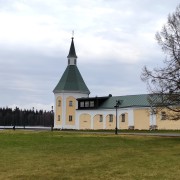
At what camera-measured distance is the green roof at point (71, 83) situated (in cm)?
7969

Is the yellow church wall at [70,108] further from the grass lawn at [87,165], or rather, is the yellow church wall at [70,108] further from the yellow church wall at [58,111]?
the grass lawn at [87,165]

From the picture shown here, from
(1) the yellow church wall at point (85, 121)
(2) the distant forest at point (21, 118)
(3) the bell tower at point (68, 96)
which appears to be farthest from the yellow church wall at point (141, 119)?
(2) the distant forest at point (21, 118)

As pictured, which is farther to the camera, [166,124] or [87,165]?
[166,124]

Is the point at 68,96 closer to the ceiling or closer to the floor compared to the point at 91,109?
closer to the ceiling

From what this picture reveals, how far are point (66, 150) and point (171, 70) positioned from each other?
13203 millimetres

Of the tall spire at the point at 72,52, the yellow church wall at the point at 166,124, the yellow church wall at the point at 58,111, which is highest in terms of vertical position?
the tall spire at the point at 72,52

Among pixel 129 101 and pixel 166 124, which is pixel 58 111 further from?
pixel 166 124

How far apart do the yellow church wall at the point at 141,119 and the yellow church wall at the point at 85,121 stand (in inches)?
467

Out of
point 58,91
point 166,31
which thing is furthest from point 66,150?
point 58,91

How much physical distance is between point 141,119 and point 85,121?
14.3 metres

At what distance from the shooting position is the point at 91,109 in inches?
2913

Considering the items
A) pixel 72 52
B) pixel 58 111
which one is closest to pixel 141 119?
pixel 58 111

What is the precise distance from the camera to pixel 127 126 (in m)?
65.9

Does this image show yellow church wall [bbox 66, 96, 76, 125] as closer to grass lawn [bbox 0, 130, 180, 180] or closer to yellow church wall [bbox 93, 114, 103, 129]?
yellow church wall [bbox 93, 114, 103, 129]
